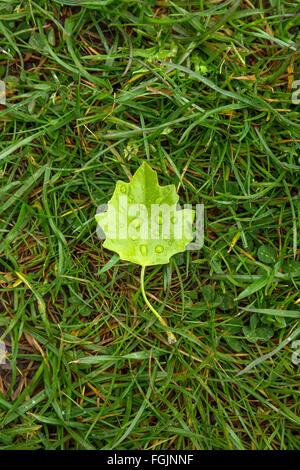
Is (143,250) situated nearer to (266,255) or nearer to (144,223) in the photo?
(144,223)

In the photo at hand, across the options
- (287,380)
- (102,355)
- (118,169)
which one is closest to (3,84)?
(118,169)

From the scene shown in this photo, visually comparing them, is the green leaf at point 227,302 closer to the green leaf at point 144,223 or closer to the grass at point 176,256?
the grass at point 176,256

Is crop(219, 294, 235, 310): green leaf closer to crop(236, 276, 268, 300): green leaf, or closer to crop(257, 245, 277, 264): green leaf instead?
crop(236, 276, 268, 300): green leaf

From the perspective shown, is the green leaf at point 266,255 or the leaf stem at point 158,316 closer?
the leaf stem at point 158,316

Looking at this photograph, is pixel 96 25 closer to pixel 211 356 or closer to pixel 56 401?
pixel 211 356

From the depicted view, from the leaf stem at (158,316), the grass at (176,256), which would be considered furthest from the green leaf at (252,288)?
the leaf stem at (158,316)

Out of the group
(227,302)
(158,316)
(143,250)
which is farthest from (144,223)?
(227,302)
